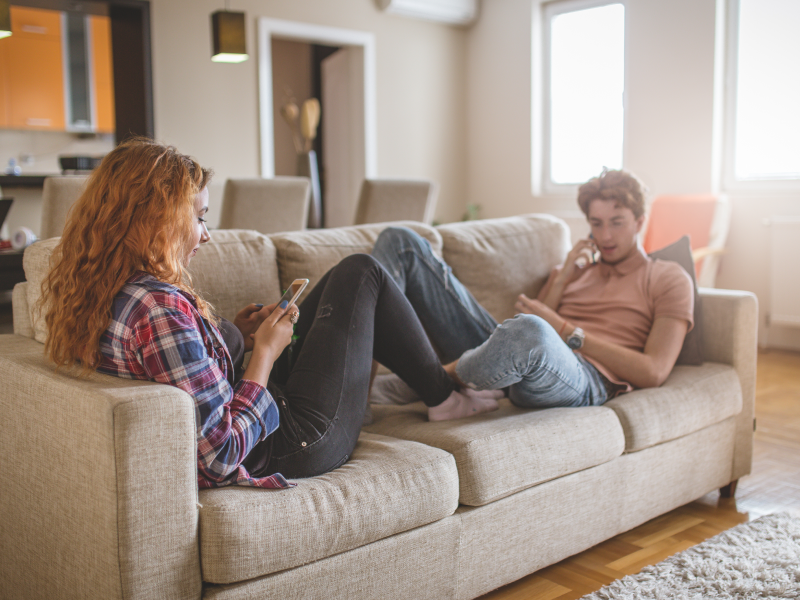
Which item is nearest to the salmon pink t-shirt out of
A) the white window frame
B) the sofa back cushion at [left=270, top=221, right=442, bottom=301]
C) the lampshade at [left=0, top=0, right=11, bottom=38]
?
the sofa back cushion at [left=270, top=221, right=442, bottom=301]

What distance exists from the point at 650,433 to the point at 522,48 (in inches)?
182

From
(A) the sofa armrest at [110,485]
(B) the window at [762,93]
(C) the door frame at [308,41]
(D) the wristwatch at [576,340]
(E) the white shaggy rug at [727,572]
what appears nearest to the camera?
(A) the sofa armrest at [110,485]

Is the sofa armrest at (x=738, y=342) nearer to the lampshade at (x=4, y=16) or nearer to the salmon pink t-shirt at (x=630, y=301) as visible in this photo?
the salmon pink t-shirt at (x=630, y=301)

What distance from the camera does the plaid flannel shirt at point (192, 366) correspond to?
1258 millimetres

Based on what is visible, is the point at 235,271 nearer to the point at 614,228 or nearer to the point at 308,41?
the point at 614,228

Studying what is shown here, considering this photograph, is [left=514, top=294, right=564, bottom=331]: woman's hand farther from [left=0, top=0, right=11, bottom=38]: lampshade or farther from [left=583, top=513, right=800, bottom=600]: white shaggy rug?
[left=0, top=0, right=11, bottom=38]: lampshade

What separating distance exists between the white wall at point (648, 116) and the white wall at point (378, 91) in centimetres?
27

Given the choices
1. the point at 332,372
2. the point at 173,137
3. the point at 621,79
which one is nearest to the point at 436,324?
the point at 332,372

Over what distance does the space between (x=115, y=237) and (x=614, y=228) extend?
1.51 m

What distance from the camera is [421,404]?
2.09 meters

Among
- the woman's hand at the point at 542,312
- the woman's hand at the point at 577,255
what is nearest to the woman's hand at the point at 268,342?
the woman's hand at the point at 542,312

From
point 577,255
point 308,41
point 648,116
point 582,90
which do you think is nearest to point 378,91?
point 308,41

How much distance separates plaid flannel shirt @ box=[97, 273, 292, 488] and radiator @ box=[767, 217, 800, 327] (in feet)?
13.1

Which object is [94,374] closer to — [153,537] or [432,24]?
[153,537]
